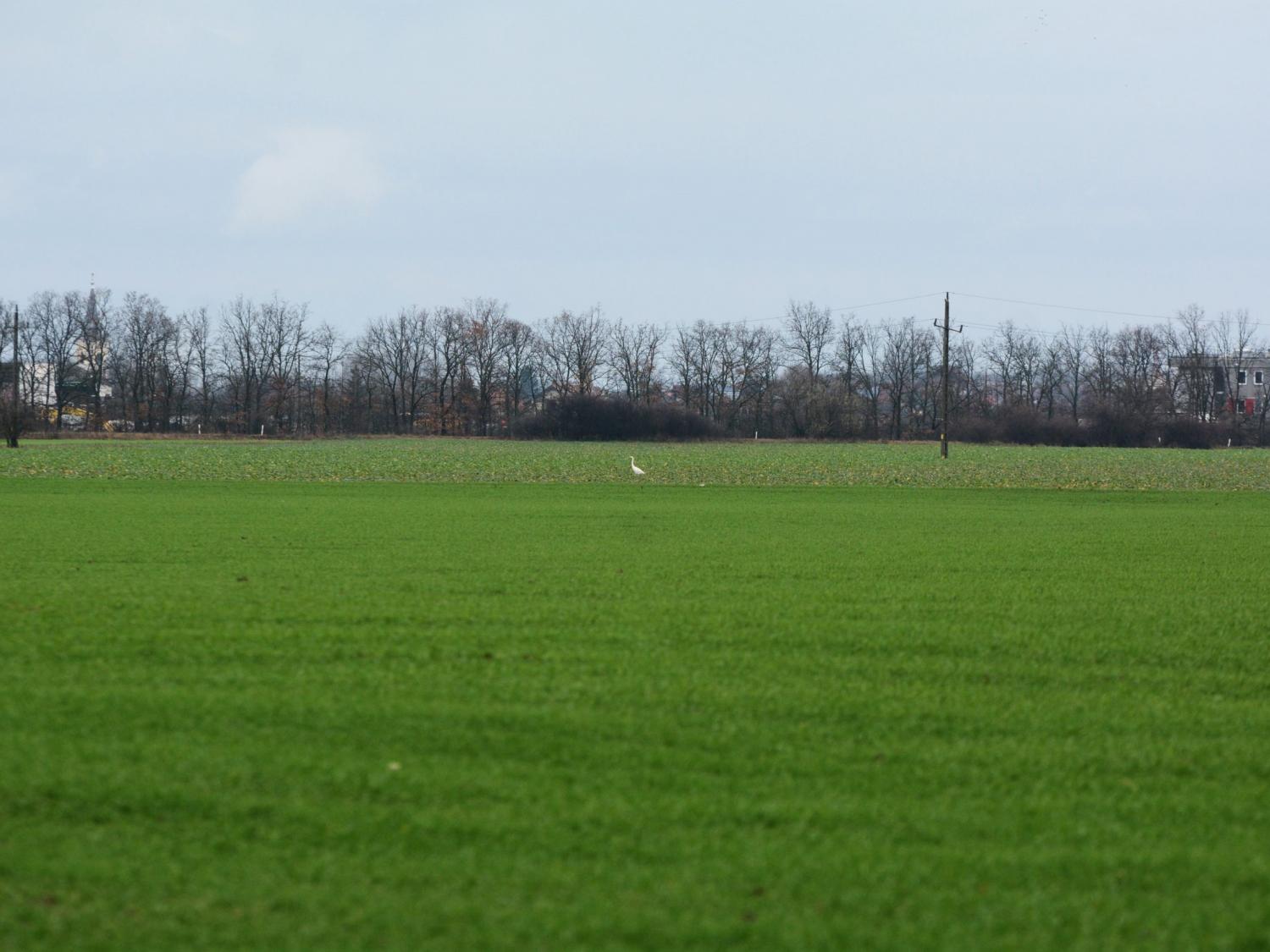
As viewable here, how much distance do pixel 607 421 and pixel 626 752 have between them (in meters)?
73.7

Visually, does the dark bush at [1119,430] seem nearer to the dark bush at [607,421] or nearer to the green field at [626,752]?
the dark bush at [607,421]

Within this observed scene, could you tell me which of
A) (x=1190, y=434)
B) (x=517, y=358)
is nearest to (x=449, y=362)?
(x=517, y=358)

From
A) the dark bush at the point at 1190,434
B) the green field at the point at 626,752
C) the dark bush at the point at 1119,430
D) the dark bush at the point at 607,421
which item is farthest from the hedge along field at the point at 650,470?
the dark bush at the point at 1190,434

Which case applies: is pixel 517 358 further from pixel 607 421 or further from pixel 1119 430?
pixel 1119 430

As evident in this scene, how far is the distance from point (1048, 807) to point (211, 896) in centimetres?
319

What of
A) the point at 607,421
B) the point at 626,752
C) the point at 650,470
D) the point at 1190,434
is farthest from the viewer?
the point at 1190,434

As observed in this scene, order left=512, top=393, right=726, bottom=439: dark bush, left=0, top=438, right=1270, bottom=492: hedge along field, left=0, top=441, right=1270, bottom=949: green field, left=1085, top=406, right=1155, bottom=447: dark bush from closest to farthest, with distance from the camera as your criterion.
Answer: left=0, top=441, right=1270, bottom=949: green field
left=0, top=438, right=1270, bottom=492: hedge along field
left=512, top=393, right=726, bottom=439: dark bush
left=1085, top=406, right=1155, bottom=447: dark bush

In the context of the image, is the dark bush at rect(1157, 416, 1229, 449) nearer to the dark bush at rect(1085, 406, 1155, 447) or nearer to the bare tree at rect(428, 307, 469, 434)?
the dark bush at rect(1085, 406, 1155, 447)

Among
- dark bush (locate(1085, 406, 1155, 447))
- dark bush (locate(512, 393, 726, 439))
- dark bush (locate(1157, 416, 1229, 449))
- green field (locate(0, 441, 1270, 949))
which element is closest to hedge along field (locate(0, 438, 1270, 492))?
green field (locate(0, 441, 1270, 949))

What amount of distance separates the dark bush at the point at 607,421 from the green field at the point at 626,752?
2628 inches

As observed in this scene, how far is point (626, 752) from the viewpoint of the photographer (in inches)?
207

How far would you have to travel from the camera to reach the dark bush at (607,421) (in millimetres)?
78750

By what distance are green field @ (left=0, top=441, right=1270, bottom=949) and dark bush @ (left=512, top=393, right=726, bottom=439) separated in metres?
66.7

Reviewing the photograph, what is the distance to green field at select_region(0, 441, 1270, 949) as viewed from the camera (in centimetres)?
372
